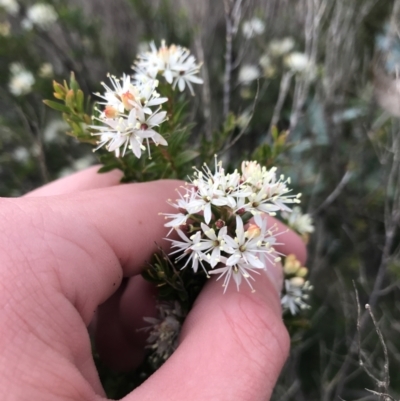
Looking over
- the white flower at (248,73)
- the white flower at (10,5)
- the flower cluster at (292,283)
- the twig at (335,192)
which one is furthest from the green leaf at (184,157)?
the white flower at (10,5)

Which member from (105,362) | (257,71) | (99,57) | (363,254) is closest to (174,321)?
(105,362)

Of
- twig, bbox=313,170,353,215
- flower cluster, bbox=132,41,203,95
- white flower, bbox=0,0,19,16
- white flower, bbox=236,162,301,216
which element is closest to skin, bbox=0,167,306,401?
white flower, bbox=236,162,301,216

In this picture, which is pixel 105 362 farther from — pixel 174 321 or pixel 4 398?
pixel 4 398

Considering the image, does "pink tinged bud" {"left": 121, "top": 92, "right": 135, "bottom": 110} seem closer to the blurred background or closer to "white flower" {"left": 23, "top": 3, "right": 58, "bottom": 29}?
the blurred background

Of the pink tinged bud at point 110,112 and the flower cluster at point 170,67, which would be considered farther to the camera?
the flower cluster at point 170,67

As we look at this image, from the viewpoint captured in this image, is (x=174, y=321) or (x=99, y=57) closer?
(x=174, y=321)

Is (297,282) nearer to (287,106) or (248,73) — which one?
(248,73)

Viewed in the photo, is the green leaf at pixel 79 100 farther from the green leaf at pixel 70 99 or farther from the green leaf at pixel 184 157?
the green leaf at pixel 184 157
